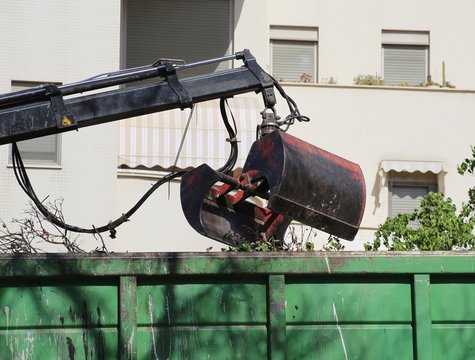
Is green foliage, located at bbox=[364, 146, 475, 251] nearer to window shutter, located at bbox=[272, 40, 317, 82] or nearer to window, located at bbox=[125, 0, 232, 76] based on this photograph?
window, located at bbox=[125, 0, 232, 76]

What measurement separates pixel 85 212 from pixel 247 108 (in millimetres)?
3237

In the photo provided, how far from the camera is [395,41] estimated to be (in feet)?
62.1

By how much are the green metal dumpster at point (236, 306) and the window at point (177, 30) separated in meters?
12.4

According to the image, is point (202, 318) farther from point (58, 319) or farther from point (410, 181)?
point (410, 181)

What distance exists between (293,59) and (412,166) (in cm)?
292

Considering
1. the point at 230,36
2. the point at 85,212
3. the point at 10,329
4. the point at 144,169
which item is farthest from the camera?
the point at 230,36

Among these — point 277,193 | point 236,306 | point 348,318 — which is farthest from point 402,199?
point 236,306

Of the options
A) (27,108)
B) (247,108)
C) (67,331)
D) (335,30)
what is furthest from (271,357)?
(335,30)

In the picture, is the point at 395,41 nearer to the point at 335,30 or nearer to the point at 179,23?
the point at 335,30

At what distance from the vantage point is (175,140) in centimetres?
1545

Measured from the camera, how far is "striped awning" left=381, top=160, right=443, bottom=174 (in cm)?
1772

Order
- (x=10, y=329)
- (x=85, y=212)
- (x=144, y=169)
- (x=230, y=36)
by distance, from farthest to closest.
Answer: (x=230, y=36)
(x=144, y=169)
(x=85, y=212)
(x=10, y=329)

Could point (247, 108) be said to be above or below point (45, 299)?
above

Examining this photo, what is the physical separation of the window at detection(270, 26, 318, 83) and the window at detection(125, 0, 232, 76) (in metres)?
1.52
